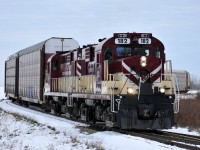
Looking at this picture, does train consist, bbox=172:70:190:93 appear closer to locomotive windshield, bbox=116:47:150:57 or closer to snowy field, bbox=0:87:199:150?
locomotive windshield, bbox=116:47:150:57

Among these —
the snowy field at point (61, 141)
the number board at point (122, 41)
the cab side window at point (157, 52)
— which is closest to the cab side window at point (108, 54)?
the number board at point (122, 41)

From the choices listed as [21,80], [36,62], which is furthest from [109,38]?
[21,80]

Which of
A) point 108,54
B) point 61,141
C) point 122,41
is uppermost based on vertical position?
point 122,41

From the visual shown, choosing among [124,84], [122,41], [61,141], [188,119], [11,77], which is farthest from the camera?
[11,77]

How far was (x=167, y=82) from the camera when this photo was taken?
612 inches

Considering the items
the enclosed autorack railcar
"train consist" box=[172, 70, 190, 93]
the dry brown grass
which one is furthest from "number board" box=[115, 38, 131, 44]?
"train consist" box=[172, 70, 190, 93]

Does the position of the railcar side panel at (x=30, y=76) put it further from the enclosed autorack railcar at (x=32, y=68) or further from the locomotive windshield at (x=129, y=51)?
the locomotive windshield at (x=129, y=51)

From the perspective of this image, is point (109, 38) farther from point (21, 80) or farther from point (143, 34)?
point (21, 80)

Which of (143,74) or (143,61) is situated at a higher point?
(143,61)

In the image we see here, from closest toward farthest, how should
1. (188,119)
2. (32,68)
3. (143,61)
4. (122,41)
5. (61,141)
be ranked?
(61,141) → (143,61) → (122,41) → (188,119) → (32,68)

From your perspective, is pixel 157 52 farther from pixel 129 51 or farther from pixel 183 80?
pixel 183 80

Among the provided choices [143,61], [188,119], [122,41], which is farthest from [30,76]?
[143,61]

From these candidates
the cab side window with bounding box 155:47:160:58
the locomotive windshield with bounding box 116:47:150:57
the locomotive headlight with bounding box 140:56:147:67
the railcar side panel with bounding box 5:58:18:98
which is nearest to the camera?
the locomotive headlight with bounding box 140:56:147:67

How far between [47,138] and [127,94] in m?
3.54
